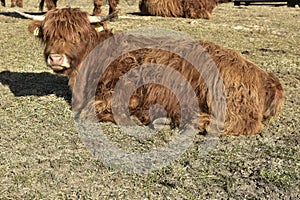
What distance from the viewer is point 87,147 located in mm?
3316

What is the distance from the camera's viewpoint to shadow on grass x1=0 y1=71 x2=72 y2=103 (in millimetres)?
4805

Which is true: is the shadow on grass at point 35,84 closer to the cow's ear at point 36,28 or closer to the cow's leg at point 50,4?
the cow's ear at point 36,28

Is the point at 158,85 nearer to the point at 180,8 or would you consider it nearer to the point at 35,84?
the point at 35,84

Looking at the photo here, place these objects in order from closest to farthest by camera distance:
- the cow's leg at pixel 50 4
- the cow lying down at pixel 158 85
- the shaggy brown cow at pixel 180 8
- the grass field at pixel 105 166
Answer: the grass field at pixel 105 166 → the cow lying down at pixel 158 85 → the cow's leg at pixel 50 4 → the shaggy brown cow at pixel 180 8

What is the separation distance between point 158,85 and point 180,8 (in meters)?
8.03

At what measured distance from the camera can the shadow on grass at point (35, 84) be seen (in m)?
4.80

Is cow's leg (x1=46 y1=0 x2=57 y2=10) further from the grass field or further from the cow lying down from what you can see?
the cow lying down

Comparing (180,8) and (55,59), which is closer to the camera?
(55,59)

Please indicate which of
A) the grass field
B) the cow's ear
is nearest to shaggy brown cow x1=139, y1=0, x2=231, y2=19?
the grass field

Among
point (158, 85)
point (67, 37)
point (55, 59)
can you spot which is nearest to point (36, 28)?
point (67, 37)

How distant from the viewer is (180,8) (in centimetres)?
1120

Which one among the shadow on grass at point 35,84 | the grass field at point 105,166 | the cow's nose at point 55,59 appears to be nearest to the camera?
the grass field at point 105,166

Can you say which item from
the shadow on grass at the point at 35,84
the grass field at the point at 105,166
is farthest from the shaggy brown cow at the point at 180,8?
the grass field at the point at 105,166

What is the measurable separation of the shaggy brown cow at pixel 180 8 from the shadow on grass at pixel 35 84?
6265 millimetres
